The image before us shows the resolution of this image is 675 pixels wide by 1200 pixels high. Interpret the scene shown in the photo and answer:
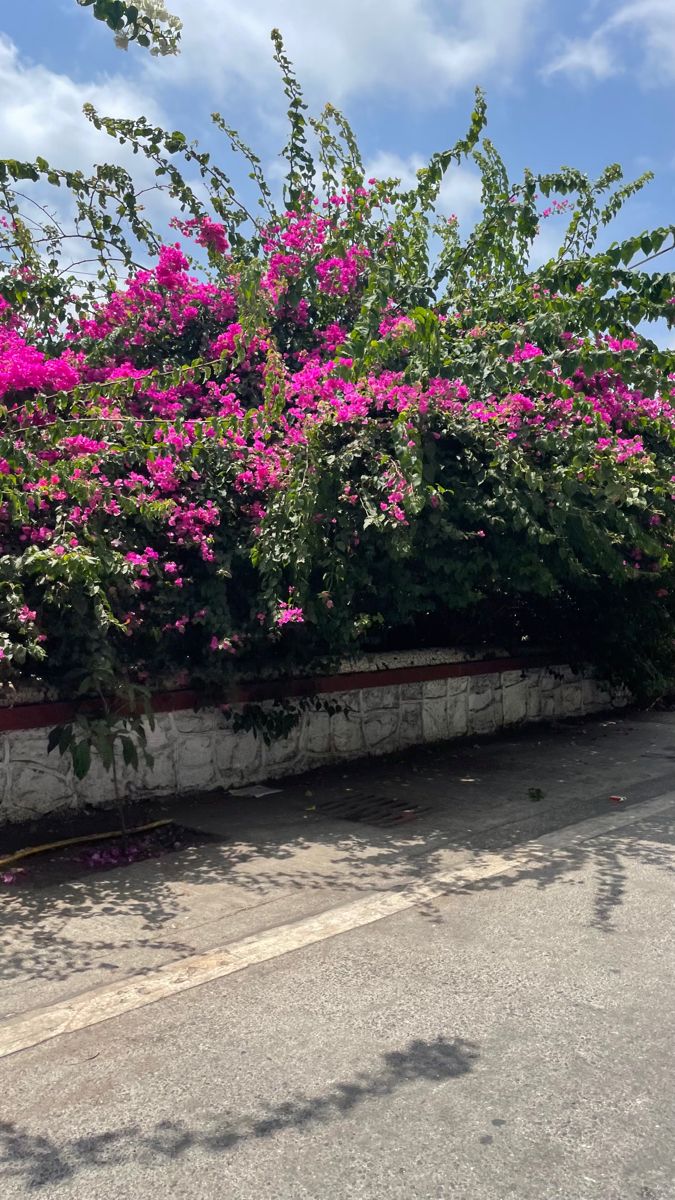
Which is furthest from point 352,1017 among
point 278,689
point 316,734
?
point 316,734

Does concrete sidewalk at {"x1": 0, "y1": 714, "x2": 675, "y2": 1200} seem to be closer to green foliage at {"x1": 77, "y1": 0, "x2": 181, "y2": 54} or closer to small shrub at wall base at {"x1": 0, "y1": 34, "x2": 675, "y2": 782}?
small shrub at wall base at {"x1": 0, "y1": 34, "x2": 675, "y2": 782}

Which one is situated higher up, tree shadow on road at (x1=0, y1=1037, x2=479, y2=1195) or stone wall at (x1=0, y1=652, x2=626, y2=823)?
stone wall at (x1=0, y1=652, x2=626, y2=823)

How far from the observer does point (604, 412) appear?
30.0 feet

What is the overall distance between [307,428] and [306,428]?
22 millimetres

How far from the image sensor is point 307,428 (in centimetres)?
764

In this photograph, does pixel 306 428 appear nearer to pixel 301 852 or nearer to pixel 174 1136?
pixel 301 852

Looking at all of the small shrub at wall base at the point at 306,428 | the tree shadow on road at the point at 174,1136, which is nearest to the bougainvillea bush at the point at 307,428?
the small shrub at wall base at the point at 306,428

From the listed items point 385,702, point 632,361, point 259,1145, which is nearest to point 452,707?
point 385,702

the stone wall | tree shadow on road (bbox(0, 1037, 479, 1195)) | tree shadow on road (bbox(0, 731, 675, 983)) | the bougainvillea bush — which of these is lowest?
tree shadow on road (bbox(0, 1037, 479, 1195))

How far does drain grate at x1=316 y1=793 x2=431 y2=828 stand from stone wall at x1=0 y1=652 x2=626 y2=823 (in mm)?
947

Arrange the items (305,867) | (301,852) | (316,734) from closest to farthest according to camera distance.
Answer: (305,867) → (301,852) → (316,734)

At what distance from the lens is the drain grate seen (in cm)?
786

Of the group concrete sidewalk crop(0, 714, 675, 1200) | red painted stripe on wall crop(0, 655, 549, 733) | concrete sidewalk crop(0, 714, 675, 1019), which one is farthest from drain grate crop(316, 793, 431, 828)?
red painted stripe on wall crop(0, 655, 549, 733)

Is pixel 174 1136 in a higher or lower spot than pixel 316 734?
lower
